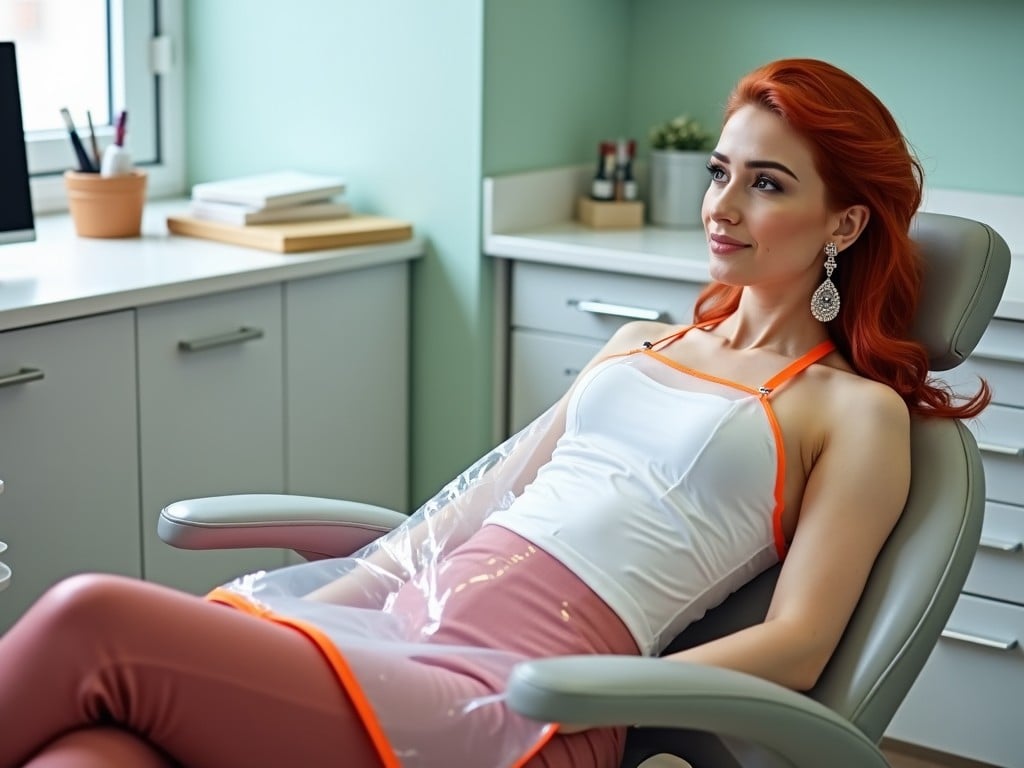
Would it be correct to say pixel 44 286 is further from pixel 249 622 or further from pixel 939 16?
pixel 939 16

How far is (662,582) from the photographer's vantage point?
162 cm

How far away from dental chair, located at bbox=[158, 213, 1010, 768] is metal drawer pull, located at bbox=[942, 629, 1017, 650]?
85 centimetres

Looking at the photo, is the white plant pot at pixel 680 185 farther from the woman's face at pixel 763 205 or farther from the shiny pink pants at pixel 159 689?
the shiny pink pants at pixel 159 689

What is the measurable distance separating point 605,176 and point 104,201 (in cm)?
101

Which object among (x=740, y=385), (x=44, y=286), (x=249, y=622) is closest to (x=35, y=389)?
(x=44, y=286)

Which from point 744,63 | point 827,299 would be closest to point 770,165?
point 827,299

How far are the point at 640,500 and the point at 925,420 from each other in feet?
1.17

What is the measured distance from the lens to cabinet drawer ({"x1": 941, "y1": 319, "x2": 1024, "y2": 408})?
230 centimetres

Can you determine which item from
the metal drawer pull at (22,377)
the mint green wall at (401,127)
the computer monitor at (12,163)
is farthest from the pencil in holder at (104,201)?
the metal drawer pull at (22,377)

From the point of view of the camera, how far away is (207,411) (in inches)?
97.5

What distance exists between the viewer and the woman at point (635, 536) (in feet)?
4.39

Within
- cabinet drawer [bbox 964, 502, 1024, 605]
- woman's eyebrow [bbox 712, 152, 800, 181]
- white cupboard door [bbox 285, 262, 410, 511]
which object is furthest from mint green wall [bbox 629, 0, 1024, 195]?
woman's eyebrow [bbox 712, 152, 800, 181]

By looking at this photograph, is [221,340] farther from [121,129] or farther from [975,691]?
[975,691]

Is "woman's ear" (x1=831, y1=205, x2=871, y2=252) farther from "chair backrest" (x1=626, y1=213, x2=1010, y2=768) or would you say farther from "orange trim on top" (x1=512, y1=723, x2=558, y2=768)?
"orange trim on top" (x1=512, y1=723, x2=558, y2=768)
